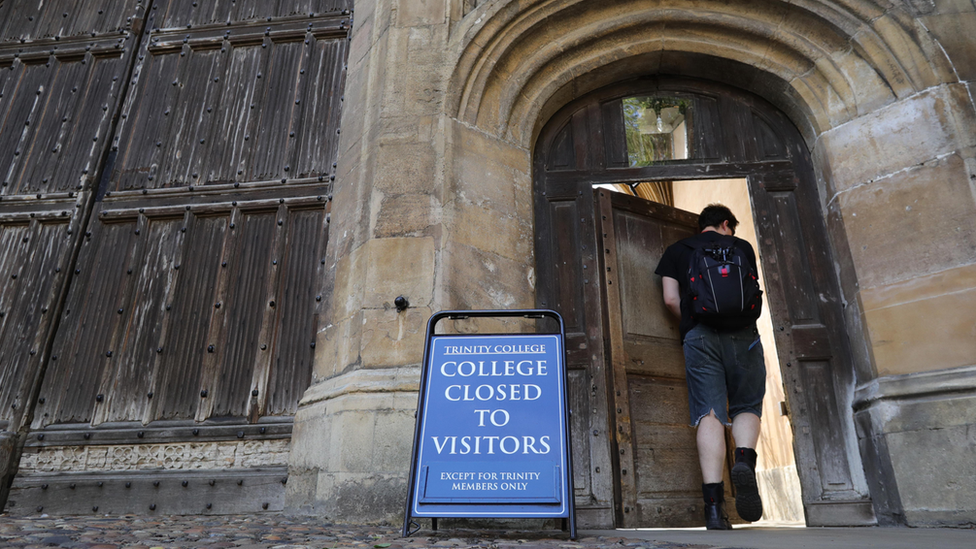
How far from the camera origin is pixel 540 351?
2.68 m

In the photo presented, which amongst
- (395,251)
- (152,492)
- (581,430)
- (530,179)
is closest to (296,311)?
(395,251)

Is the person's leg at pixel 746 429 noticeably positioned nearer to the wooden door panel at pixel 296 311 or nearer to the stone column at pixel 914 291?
the stone column at pixel 914 291

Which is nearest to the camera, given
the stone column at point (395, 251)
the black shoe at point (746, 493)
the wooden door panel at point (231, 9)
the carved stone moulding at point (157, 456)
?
the black shoe at point (746, 493)

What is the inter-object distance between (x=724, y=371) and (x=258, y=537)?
7.75 feet

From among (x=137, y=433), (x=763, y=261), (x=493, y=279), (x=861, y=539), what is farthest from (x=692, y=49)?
(x=137, y=433)

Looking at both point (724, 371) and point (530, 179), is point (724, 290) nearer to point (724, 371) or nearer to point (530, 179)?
point (724, 371)

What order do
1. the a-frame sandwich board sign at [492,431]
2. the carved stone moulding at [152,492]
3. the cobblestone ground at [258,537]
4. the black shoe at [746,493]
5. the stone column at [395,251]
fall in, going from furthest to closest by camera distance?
the carved stone moulding at [152,492], the stone column at [395,251], the black shoe at [746,493], the a-frame sandwich board sign at [492,431], the cobblestone ground at [258,537]

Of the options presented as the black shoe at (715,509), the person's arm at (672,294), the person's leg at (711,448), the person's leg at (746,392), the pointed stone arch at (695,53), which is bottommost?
the black shoe at (715,509)

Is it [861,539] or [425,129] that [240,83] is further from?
[861,539]

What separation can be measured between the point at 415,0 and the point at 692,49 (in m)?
1.99

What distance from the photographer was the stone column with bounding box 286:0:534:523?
130 inches

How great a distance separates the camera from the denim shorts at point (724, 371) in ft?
10.8

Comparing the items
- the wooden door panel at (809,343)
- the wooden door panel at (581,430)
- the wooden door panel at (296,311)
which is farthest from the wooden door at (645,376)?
Result: the wooden door panel at (296,311)

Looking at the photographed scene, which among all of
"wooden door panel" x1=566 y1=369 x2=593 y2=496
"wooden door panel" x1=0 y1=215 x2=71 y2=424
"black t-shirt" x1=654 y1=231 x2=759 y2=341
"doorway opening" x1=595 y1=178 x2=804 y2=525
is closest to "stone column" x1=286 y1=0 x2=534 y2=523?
"wooden door panel" x1=566 y1=369 x2=593 y2=496
